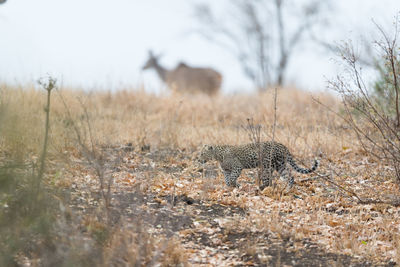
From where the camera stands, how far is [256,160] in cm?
735

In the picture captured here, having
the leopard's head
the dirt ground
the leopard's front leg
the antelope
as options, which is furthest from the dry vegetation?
the antelope

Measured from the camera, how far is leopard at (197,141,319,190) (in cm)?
723

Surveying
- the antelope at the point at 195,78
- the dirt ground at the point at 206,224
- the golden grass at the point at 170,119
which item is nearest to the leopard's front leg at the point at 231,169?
the dirt ground at the point at 206,224

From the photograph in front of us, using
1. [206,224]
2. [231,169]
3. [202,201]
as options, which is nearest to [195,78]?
[231,169]

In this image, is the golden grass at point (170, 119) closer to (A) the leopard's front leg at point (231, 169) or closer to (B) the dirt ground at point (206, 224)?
(B) the dirt ground at point (206, 224)

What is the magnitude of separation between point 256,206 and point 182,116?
296 inches

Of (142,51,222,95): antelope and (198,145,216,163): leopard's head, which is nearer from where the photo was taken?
(198,145,216,163): leopard's head

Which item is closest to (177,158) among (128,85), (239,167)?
(239,167)

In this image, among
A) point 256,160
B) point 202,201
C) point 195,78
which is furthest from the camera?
point 195,78

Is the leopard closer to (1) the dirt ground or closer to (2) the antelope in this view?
(1) the dirt ground

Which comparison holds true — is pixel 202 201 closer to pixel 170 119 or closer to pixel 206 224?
pixel 206 224

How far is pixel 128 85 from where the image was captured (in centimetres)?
1548

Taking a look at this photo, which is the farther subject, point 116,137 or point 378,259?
point 116,137

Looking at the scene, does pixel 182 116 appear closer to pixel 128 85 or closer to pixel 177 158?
pixel 128 85
